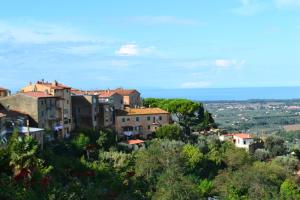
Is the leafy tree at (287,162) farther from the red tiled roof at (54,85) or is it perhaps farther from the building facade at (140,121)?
the red tiled roof at (54,85)

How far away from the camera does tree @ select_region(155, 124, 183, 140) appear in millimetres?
61656

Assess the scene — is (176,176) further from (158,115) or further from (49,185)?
(158,115)

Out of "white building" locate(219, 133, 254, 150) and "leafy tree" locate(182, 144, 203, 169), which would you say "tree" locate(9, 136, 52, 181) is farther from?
"white building" locate(219, 133, 254, 150)

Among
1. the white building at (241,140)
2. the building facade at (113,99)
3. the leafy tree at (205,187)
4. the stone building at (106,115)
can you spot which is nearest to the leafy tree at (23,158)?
the leafy tree at (205,187)

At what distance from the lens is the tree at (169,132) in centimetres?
6166

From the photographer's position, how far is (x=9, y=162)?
112 ft

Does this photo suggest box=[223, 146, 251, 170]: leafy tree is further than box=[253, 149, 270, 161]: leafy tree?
No

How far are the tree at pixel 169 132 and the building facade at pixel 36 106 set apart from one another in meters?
13.3

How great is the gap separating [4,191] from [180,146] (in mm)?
27965

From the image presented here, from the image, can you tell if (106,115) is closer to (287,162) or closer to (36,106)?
(36,106)

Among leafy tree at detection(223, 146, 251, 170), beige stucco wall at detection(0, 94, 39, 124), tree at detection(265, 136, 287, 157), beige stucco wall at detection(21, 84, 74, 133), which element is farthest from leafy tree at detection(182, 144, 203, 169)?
beige stucco wall at detection(0, 94, 39, 124)

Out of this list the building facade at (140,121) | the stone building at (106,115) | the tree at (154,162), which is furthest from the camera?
the building facade at (140,121)

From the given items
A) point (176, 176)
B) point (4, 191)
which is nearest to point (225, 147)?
point (176, 176)

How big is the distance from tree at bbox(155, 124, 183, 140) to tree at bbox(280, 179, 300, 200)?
15.7 m
